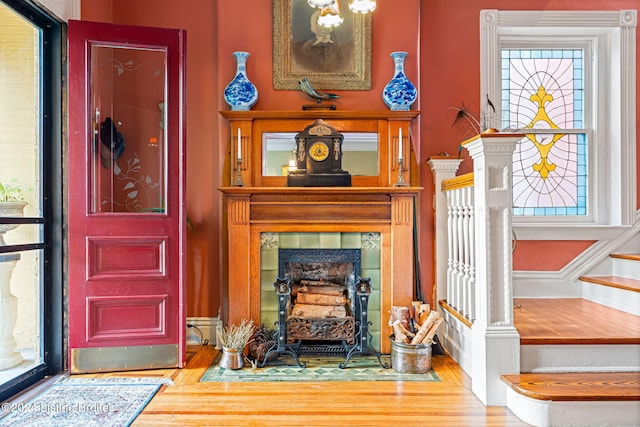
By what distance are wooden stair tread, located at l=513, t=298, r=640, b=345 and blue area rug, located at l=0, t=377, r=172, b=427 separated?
2.25 metres

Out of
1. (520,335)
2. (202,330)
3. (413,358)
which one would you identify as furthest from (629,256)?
(202,330)

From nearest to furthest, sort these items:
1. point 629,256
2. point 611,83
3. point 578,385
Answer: point 578,385 → point 629,256 → point 611,83

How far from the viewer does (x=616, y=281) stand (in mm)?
3383

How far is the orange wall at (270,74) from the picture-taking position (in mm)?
3525

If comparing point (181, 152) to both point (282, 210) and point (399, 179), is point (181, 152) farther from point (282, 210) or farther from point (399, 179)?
point (399, 179)

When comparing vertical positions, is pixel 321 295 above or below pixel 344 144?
below

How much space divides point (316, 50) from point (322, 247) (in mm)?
1638

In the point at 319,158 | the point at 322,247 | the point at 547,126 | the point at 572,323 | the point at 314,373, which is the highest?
the point at 547,126

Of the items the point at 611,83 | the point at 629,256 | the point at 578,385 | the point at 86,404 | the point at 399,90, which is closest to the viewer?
the point at 578,385

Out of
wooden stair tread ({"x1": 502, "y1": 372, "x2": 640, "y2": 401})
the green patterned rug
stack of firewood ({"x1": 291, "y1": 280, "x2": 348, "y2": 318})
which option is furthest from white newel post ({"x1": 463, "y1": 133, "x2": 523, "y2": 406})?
stack of firewood ({"x1": 291, "y1": 280, "x2": 348, "y2": 318})

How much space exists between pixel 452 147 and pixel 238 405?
2619mm

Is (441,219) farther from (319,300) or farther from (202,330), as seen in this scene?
(202,330)

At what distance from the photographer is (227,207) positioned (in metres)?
3.40

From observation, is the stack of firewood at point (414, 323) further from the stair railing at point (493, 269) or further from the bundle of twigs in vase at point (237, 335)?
the bundle of twigs in vase at point (237, 335)
